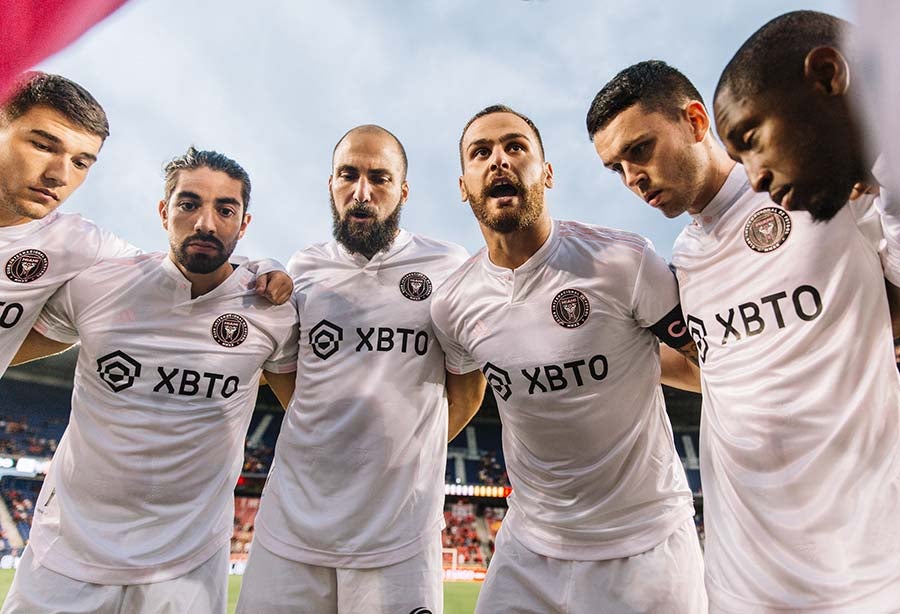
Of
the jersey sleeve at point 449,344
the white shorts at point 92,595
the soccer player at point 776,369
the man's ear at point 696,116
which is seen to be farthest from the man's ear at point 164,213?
the man's ear at point 696,116

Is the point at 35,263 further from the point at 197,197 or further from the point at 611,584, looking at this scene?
A: the point at 611,584

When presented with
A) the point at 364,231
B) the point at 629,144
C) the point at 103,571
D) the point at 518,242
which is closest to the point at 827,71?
the point at 629,144

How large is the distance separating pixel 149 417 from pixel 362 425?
842 mm

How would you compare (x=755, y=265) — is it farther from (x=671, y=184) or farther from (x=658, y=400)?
(x=658, y=400)

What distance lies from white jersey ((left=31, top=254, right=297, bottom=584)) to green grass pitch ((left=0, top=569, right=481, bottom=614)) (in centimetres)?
759

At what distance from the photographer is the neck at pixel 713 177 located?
5.97 ft

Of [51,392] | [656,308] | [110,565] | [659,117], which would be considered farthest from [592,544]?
[51,392]

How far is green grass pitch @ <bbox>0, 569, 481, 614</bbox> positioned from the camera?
9.98 meters

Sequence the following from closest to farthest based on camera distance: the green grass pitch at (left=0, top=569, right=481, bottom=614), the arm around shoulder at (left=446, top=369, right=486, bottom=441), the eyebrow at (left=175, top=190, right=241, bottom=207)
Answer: the eyebrow at (left=175, top=190, right=241, bottom=207)
the arm around shoulder at (left=446, top=369, right=486, bottom=441)
the green grass pitch at (left=0, top=569, right=481, bottom=614)

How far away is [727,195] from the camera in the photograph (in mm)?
1800

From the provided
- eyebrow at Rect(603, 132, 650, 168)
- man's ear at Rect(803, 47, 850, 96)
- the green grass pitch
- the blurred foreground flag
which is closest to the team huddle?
eyebrow at Rect(603, 132, 650, 168)

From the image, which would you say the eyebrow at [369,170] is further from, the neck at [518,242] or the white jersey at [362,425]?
the neck at [518,242]

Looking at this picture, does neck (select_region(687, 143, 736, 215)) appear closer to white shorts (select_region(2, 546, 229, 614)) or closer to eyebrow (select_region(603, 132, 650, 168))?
eyebrow (select_region(603, 132, 650, 168))

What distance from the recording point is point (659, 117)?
1802 millimetres
